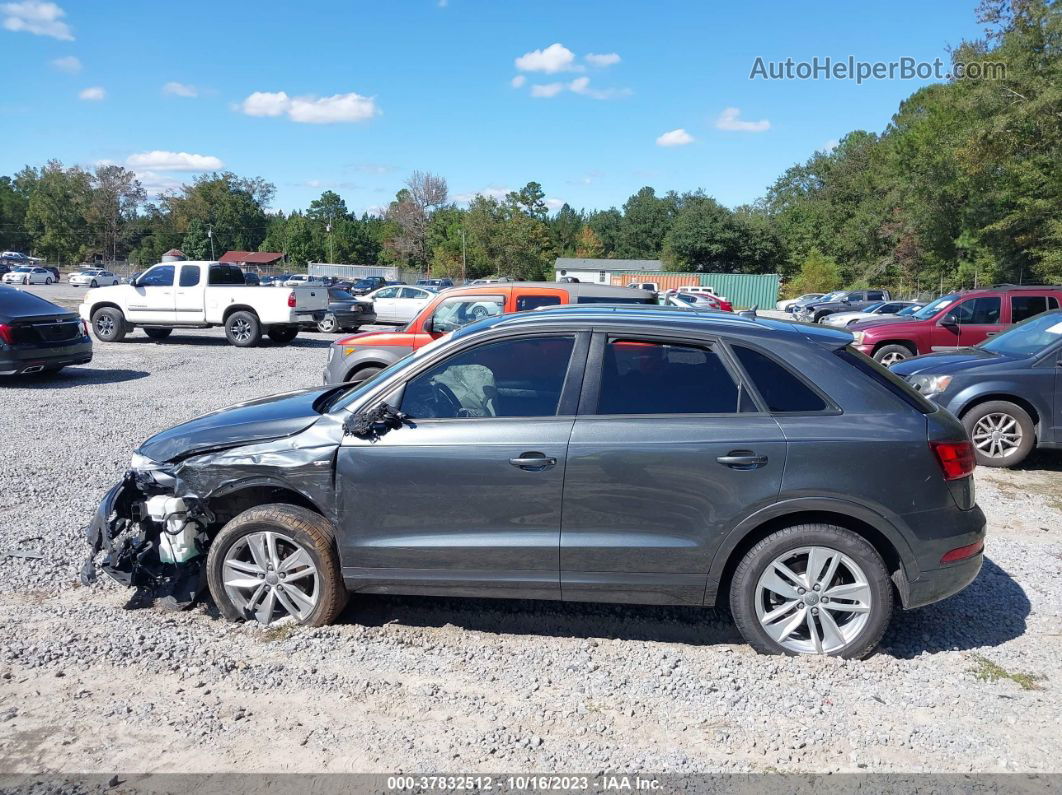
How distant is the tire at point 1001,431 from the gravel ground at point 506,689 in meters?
3.09

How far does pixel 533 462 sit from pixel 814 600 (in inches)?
61.3

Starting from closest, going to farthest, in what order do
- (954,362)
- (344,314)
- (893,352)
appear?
1. (954,362)
2. (893,352)
3. (344,314)

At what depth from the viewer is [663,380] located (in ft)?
13.3

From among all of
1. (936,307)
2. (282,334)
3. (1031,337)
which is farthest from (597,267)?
(1031,337)

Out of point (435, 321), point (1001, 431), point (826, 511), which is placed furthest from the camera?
point (435, 321)

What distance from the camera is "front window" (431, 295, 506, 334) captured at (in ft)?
31.5

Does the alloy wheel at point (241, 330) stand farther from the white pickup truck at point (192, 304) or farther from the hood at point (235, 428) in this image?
the hood at point (235, 428)

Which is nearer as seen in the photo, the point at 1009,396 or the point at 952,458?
the point at 952,458

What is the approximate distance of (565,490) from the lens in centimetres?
390

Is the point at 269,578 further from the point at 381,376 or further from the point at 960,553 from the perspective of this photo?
the point at 960,553

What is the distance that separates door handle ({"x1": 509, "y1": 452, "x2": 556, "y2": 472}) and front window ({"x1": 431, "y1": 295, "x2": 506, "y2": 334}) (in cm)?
583

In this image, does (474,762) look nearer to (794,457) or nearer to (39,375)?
(794,457)

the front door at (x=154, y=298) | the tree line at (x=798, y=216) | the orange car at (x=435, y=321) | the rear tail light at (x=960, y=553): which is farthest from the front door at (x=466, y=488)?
the tree line at (x=798, y=216)

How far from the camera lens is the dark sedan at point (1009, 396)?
25.9 feet
